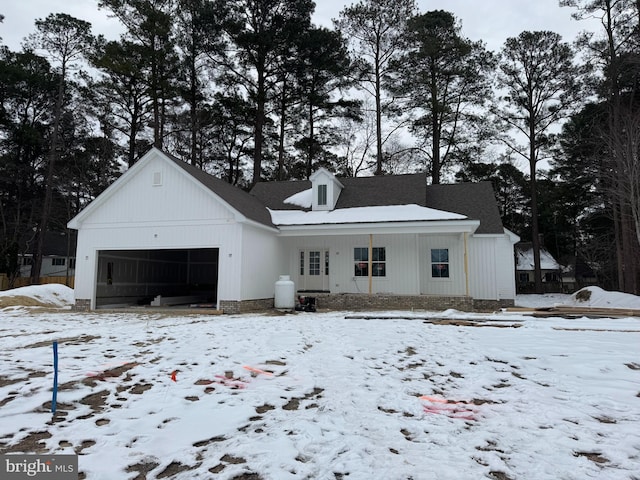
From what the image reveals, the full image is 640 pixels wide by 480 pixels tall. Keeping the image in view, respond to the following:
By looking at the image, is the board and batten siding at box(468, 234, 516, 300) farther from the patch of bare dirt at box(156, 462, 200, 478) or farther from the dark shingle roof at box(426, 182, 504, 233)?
the patch of bare dirt at box(156, 462, 200, 478)

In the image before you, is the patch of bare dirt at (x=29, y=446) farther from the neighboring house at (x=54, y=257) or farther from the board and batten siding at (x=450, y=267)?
the neighboring house at (x=54, y=257)

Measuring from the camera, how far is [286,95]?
86.8 ft

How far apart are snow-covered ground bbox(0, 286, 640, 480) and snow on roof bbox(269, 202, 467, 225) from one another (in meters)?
7.44

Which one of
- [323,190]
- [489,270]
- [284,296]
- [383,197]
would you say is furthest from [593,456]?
[323,190]

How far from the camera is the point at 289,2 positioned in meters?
24.9

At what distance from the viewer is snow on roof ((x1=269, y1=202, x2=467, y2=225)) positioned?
15070 mm

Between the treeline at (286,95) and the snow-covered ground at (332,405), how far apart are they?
61.2 feet

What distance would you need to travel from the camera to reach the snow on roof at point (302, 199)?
1853 centimetres

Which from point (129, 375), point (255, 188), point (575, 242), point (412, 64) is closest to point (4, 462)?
point (129, 375)

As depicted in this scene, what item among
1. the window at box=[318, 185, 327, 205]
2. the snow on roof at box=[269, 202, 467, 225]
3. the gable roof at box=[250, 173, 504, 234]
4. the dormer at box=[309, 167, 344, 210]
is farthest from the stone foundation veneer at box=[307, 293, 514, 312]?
the window at box=[318, 185, 327, 205]

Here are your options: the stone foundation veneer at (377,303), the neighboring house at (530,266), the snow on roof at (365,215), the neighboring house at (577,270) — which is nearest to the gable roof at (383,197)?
the snow on roof at (365,215)

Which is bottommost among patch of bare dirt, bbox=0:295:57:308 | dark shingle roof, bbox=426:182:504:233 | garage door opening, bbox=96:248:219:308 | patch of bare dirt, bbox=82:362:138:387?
patch of bare dirt, bbox=82:362:138:387

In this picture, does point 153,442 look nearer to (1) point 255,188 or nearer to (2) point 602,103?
(1) point 255,188

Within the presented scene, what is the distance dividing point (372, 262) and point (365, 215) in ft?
6.34
